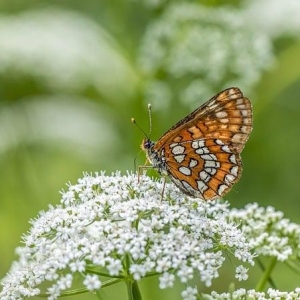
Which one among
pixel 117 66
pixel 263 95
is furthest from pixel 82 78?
pixel 263 95

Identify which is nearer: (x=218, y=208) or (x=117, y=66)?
(x=218, y=208)

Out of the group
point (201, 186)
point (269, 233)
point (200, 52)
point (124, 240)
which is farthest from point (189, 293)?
point (200, 52)

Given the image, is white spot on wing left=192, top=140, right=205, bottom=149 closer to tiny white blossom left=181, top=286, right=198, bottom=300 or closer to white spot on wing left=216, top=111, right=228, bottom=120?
white spot on wing left=216, top=111, right=228, bottom=120

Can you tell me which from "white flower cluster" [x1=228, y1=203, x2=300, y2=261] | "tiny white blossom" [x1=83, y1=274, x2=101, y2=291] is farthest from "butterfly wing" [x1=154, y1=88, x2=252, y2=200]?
"tiny white blossom" [x1=83, y1=274, x2=101, y2=291]

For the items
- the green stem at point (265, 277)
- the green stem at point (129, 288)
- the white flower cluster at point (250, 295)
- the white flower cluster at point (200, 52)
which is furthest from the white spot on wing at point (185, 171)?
the white flower cluster at point (200, 52)

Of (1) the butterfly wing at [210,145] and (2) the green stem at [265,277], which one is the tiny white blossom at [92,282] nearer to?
(1) the butterfly wing at [210,145]

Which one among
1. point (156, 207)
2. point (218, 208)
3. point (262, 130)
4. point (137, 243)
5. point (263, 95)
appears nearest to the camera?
point (137, 243)

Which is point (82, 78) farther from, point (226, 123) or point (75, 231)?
point (75, 231)
